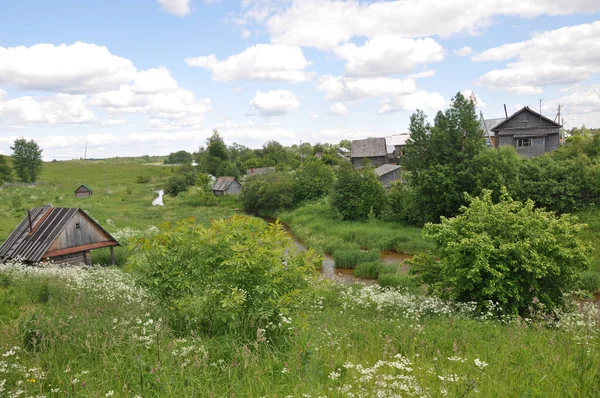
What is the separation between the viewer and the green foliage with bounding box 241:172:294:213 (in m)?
49.5

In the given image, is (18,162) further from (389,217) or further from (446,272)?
(446,272)

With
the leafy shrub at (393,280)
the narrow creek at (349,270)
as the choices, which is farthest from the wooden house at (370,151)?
the leafy shrub at (393,280)

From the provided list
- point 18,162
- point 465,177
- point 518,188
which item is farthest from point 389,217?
point 18,162

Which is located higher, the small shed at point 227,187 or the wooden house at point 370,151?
the wooden house at point 370,151

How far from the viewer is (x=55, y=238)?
2109 centimetres

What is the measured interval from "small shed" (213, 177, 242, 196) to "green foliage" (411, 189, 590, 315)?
54.1 metres

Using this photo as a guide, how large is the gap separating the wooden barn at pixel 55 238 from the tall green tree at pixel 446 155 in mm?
21845

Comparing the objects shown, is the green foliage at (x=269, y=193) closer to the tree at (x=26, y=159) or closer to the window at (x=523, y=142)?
the window at (x=523, y=142)

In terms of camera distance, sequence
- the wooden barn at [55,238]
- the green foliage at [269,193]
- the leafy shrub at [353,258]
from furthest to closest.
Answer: the green foliage at [269,193], the leafy shrub at [353,258], the wooden barn at [55,238]

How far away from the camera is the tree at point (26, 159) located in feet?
307

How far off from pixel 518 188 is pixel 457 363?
25737mm

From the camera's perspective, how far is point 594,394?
13.6 feet

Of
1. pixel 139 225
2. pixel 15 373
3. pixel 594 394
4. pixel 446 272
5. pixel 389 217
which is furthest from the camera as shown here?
pixel 139 225

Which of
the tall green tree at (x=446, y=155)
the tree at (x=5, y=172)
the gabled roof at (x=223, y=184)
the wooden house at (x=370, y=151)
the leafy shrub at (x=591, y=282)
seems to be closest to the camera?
the leafy shrub at (x=591, y=282)
